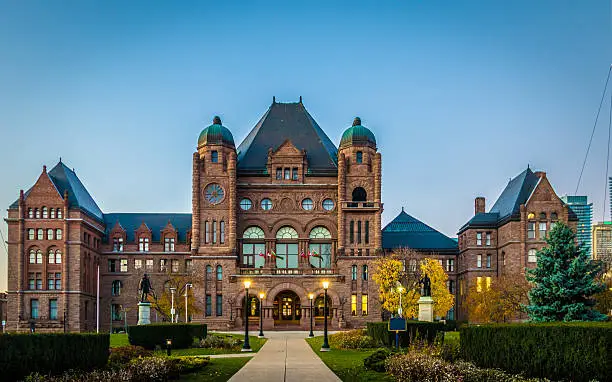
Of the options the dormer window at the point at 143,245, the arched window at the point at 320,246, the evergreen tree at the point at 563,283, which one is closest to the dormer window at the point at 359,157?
the arched window at the point at 320,246

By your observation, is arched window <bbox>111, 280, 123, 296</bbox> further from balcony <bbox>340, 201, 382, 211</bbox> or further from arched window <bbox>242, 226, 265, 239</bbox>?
balcony <bbox>340, 201, 382, 211</bbox>

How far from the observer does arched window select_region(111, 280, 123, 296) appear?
9719cm

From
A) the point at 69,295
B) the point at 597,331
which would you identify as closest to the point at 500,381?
the point at 597,331

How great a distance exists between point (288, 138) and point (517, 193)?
27505mm

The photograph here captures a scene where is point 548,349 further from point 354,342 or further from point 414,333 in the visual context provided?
point 354,342

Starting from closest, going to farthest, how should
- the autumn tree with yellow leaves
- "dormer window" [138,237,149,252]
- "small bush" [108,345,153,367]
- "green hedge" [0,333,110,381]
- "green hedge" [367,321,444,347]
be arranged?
"green hedge" [0,333,110,381], "small bush" [108,345,153,367], "green hedge" [367,321,444,347], the autumn tree with yellow leaves, "dormer window" [138,237,149,252]

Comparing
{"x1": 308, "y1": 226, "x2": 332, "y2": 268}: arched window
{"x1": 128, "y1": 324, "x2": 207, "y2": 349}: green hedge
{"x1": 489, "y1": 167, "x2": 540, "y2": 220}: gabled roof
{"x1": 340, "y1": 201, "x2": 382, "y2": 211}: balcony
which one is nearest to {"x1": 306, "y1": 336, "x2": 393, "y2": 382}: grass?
{"x1": 128, "y1": 324, "x2": 207, "y2": 349}: green hedge

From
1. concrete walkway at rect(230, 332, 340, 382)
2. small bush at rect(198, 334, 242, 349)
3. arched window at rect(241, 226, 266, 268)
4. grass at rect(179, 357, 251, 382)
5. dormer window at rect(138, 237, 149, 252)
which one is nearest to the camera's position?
concrete walkway at rect(230, 332, 340, 382)

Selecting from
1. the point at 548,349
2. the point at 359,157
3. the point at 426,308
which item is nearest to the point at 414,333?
the point at 426,308

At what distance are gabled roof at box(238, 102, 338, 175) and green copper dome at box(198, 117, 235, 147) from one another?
387 centimetres

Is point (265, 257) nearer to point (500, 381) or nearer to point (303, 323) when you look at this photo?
point (303, 323)

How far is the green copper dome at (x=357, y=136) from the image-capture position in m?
88.0

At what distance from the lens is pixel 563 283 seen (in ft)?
122

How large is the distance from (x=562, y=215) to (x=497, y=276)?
34.9 feet
